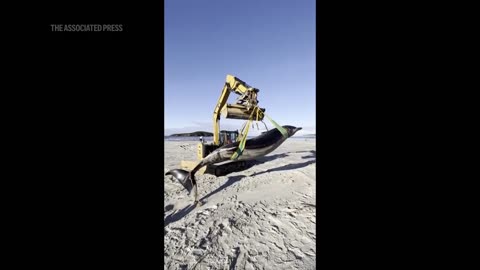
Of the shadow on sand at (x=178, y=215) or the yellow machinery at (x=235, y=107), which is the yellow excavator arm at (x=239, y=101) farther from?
the shadow on sand at (x=178, y=215)

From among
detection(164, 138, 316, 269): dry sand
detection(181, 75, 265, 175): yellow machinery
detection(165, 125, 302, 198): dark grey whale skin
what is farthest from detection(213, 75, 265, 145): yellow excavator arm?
detection(164, 138, 316, 269): dry sand

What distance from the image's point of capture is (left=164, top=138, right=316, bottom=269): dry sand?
5.15ft

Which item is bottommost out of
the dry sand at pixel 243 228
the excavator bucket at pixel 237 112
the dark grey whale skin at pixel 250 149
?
the dry sand at pixel 243 228

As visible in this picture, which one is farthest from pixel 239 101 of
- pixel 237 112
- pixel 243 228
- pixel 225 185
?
pixel 243 228

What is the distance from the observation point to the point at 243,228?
2096mm

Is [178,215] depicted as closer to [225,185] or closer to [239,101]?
[225,185]

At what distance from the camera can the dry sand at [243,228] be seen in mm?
1568

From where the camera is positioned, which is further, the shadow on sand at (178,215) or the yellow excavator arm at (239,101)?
the yellow excavator arm at (239,101)

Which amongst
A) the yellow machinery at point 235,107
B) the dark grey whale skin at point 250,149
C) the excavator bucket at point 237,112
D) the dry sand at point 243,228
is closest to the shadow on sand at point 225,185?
the dry sand at point 243,228
